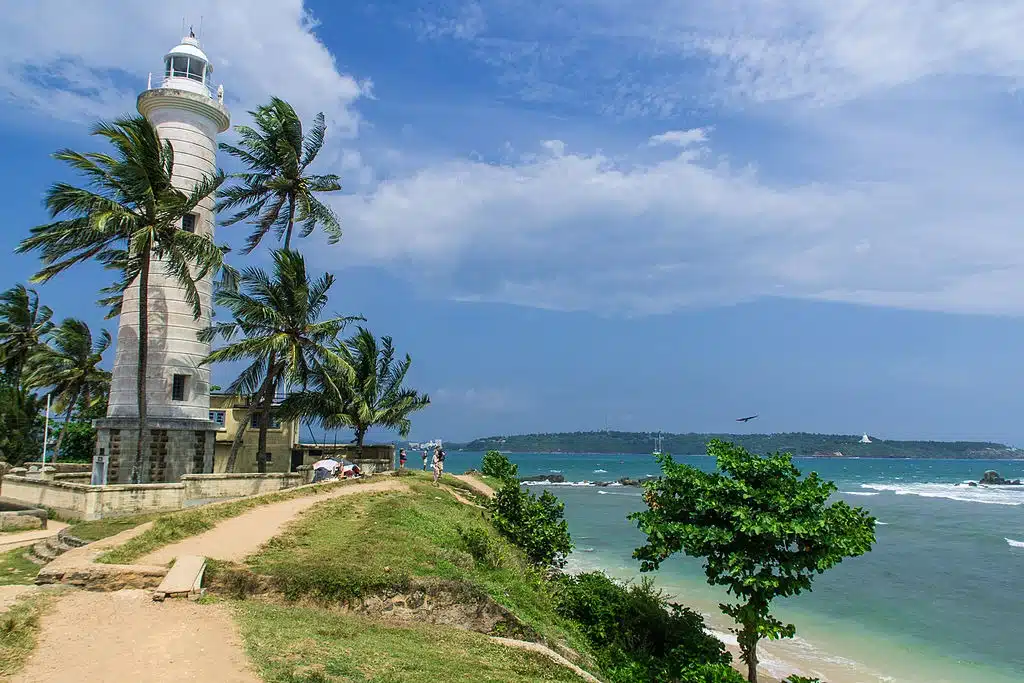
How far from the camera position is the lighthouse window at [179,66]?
2481 centimetres

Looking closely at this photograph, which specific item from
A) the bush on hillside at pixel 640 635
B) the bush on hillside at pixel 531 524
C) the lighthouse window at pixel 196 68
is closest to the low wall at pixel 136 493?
the bush on hillside at pixel 531 524

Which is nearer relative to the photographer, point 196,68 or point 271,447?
point 196,68

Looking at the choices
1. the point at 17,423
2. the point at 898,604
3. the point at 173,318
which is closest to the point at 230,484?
the point at 173,318

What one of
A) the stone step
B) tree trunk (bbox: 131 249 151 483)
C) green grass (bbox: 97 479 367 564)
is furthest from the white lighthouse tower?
the stone step

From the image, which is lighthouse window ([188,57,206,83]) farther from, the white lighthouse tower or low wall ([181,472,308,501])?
low wall ([181,472,308,501])

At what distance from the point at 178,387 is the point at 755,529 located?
2080 cm

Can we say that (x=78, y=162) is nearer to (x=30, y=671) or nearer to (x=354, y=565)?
(x=354, y=565)

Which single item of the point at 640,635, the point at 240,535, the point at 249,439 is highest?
the point at 249,439

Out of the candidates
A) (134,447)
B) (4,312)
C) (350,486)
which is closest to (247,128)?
(134,447)

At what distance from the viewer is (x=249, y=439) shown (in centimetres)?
3030

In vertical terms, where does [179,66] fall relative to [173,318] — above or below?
above

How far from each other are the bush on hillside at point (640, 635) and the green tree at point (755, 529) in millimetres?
915

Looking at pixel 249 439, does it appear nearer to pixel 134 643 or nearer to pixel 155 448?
pixel 155 448

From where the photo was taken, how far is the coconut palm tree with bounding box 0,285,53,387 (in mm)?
35938
